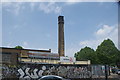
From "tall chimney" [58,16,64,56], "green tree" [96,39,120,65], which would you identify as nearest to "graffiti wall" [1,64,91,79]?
"tall chimney" [58,16,64,56]

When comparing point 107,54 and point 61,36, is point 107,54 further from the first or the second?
point 61,36

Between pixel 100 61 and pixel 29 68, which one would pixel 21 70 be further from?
pixel 100 61

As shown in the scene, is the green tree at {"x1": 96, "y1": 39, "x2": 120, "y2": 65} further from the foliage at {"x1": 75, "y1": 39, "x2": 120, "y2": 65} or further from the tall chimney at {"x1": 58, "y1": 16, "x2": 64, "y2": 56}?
the tall chimney at {"x1": 58, "y1": 16, "x2": 64, "y2": 56}

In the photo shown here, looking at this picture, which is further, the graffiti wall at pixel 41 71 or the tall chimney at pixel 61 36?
the tall chimney at pixel 61 36

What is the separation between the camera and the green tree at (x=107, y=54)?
5541 centimetres

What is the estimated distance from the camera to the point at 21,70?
25.2 m

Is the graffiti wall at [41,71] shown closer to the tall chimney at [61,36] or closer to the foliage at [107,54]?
the tall chimney at [61,36]

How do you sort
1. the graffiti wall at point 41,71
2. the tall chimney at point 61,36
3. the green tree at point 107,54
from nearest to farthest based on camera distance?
the graffiti wall at point 41,71, the tall chimney at point 61,36, the green tree at point 107,54

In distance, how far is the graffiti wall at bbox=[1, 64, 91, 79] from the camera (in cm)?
2480

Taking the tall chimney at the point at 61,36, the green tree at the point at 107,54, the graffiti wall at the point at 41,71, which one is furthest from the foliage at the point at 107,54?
the graffiti wall at the point at 41,71

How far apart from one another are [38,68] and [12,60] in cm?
587

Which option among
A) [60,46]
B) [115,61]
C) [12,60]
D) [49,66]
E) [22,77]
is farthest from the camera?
[115,61]

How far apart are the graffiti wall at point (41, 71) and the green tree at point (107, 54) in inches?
1084

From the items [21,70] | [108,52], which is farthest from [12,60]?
[108,52]
